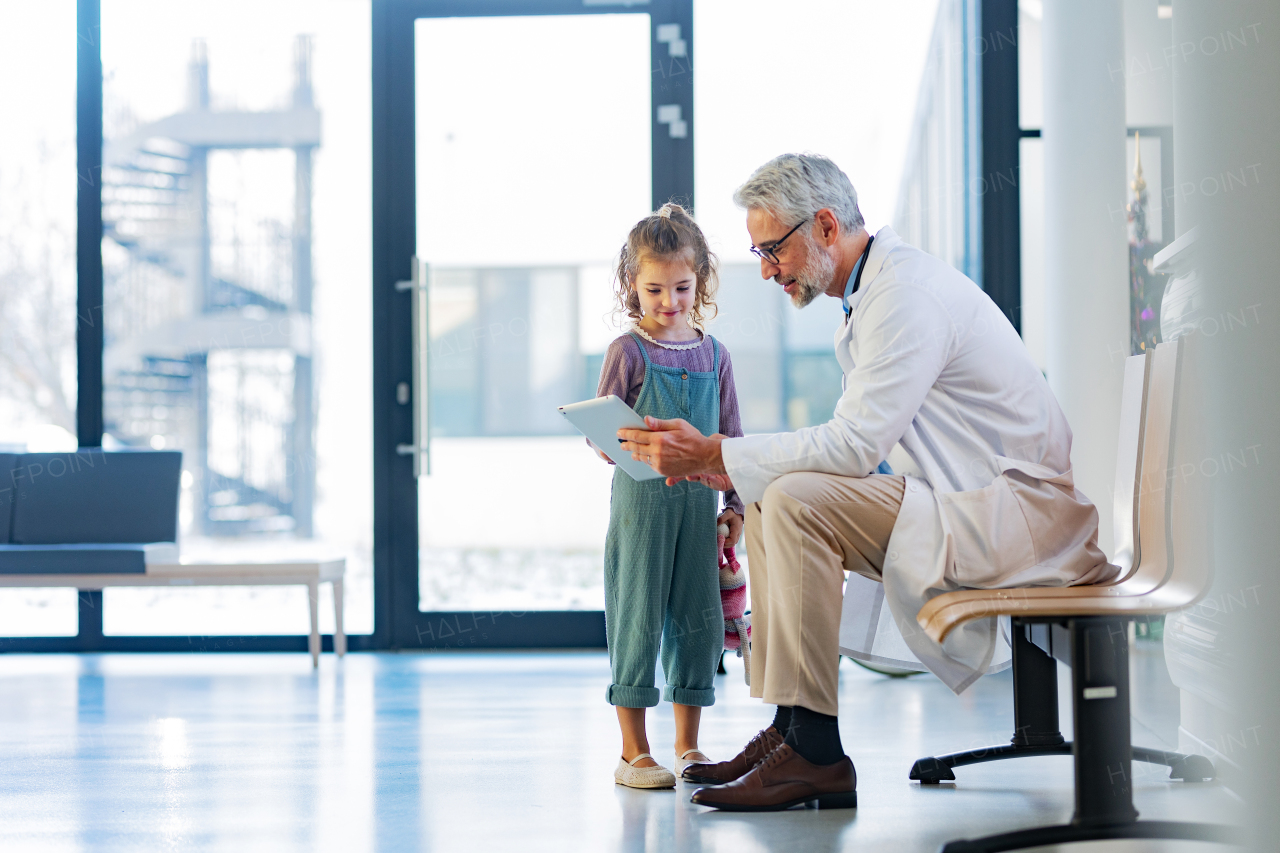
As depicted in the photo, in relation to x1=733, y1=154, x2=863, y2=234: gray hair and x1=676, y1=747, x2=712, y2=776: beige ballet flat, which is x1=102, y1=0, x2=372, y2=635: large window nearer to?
x1=676, y1=747, x2=712, y2=776: beige ballet flat

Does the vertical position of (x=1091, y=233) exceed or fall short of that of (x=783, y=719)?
it exceeds it

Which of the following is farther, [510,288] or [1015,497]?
[510,288]

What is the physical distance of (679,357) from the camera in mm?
2053

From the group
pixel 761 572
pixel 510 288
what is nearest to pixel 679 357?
pixel 761 572

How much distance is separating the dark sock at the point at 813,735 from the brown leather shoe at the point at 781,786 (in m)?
0.01

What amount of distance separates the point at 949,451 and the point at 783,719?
1.76 feet

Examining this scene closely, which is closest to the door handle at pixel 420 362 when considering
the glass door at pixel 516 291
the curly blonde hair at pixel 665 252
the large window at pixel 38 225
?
the glass door at pixel 516 291

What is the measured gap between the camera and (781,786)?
67.7 inches

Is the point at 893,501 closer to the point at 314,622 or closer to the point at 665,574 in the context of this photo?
the point at 665,574

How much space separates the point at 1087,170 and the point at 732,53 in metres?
1.39

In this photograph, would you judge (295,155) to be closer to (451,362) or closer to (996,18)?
(451,362)

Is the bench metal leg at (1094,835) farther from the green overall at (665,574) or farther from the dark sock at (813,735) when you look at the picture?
the green overall at (665,574)

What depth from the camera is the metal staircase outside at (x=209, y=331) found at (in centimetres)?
385

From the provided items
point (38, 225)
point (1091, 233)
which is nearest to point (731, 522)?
point (1091, 233)
